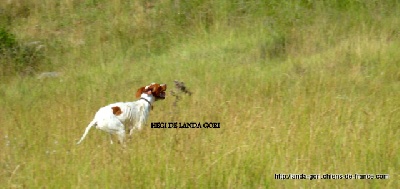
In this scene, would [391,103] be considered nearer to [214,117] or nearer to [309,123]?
[309,123]

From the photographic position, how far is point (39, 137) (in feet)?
15.2

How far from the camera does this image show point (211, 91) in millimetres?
5938

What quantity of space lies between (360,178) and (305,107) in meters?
1.50

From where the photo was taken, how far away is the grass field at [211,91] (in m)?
3.77

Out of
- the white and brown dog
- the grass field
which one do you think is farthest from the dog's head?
the grass field

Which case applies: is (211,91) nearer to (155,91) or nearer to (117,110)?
(155,91)

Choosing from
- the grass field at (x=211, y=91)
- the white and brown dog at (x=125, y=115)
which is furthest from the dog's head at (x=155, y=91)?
the grass field at (x=211, y=91)

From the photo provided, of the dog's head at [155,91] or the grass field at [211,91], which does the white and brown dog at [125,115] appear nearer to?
the dog's head at [155,91]

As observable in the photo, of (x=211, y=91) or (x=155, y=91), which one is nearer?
(x=155, y=91)

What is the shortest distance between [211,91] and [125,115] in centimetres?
146

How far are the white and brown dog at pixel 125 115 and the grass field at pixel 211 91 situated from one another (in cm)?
17

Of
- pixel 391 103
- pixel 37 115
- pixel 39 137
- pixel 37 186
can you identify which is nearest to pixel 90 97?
pixel 37 115

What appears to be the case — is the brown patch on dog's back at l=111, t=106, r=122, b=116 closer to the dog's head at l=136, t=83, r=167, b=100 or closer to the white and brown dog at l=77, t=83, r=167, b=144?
the white and brown dog at l=77, t=83, r=167, b=144

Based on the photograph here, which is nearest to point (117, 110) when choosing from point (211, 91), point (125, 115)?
point (125, 115)
